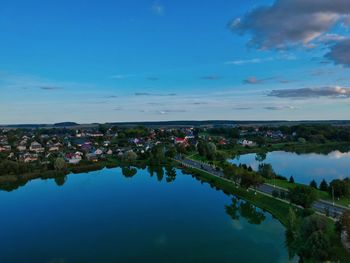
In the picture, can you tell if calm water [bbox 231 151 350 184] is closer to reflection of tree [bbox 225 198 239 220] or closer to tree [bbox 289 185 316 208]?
reflection of tree [bbox 225 198 239 220]

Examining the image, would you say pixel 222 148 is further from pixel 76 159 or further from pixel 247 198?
pixel 247 198

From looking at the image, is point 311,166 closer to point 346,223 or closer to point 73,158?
point 346,223

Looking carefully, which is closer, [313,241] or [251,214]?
[313,241]

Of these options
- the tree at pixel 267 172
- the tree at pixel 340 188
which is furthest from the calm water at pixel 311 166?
the tree at pixel 340 188

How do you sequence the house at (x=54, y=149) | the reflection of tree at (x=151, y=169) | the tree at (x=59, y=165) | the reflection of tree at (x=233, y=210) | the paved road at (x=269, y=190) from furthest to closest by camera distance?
the house at (x=54, y=149) < the tree at (x=59, y=165) < the reflection of tree at (x=151, y=169) < the reflection of tree at (x=233, y=210) < the paved road at (x=269, y=190)

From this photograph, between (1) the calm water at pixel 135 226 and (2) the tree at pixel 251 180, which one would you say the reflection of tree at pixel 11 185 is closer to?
(1) the calm water at pixel 135 226

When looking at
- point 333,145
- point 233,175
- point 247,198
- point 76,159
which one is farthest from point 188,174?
point 333,145

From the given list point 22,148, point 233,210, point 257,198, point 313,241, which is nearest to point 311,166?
point 257,198
